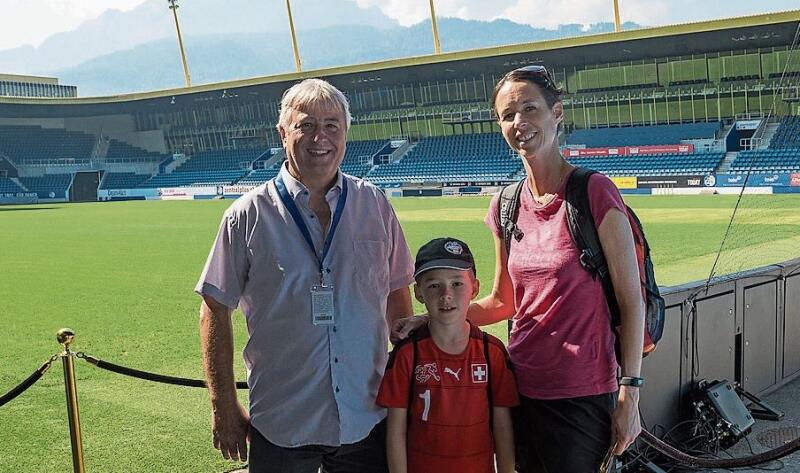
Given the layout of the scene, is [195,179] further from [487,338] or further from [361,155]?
[487,338]

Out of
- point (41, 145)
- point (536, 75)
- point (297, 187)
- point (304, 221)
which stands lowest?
point (304, 221)

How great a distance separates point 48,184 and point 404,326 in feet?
240

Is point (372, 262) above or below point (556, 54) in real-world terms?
below

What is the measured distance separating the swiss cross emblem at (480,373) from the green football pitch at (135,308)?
2668 mm

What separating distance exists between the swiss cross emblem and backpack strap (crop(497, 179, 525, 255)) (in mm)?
444

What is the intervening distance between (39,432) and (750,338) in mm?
5175

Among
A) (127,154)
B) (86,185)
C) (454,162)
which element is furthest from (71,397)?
(127,154)

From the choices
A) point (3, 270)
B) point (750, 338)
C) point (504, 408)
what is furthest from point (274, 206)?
point (3, 270)

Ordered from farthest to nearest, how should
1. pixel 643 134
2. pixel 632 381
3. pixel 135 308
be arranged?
pixel 643 134 → pixel 135 308 → pixel 632 381

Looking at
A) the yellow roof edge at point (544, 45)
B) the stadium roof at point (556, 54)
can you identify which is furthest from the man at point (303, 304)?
the stadium roof at point (556, 54)

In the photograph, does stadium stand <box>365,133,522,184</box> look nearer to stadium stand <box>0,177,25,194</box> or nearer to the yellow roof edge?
the yellow roof edge

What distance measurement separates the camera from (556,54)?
49.2m

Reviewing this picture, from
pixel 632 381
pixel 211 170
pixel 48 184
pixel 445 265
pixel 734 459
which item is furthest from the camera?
pixel 48 184

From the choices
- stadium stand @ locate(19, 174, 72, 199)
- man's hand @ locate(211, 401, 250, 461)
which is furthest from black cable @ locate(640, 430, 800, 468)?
stadium stand @ locate(19, 174, 72, 199)
